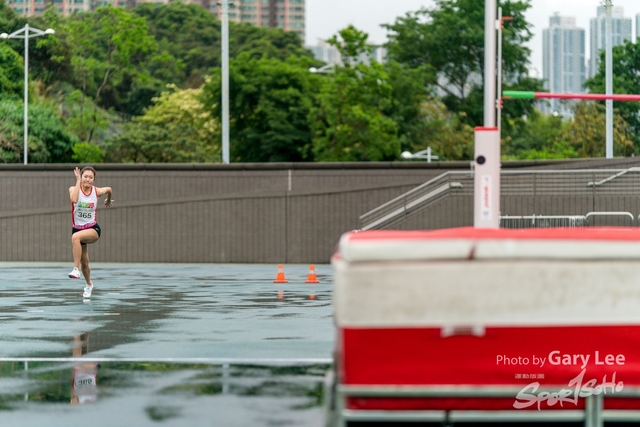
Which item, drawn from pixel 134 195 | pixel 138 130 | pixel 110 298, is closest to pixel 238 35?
pixel 138 130

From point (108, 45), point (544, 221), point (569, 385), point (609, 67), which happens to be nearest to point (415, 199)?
point (544, 221)

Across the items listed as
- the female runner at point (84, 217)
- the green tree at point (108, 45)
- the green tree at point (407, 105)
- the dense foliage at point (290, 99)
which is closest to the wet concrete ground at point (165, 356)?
the female runner at point (84, 217)

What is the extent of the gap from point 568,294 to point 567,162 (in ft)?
99.6

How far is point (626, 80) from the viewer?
268 feet

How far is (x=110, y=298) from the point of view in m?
18.3

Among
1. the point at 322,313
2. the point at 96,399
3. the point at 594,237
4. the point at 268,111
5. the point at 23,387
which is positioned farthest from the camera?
the point at 268,111

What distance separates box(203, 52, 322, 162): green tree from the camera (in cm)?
6212

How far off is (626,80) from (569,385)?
7897cm

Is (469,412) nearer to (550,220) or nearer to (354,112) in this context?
(550,220)

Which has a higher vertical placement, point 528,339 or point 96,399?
point 528,339

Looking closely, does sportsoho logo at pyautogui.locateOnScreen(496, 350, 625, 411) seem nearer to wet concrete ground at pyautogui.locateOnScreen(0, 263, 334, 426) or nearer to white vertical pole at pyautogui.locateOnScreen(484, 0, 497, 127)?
wet concrete ground at pyautogui.locateOnScreen(0, 263, 334, 426)

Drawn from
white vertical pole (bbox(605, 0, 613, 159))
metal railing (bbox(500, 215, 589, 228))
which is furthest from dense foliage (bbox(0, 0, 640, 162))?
metal railing (bbox(500, 215, 589, 228))

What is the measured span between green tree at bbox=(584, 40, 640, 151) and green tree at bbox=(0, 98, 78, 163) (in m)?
39.2

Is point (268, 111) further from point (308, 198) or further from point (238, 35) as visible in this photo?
point (238, 35)
